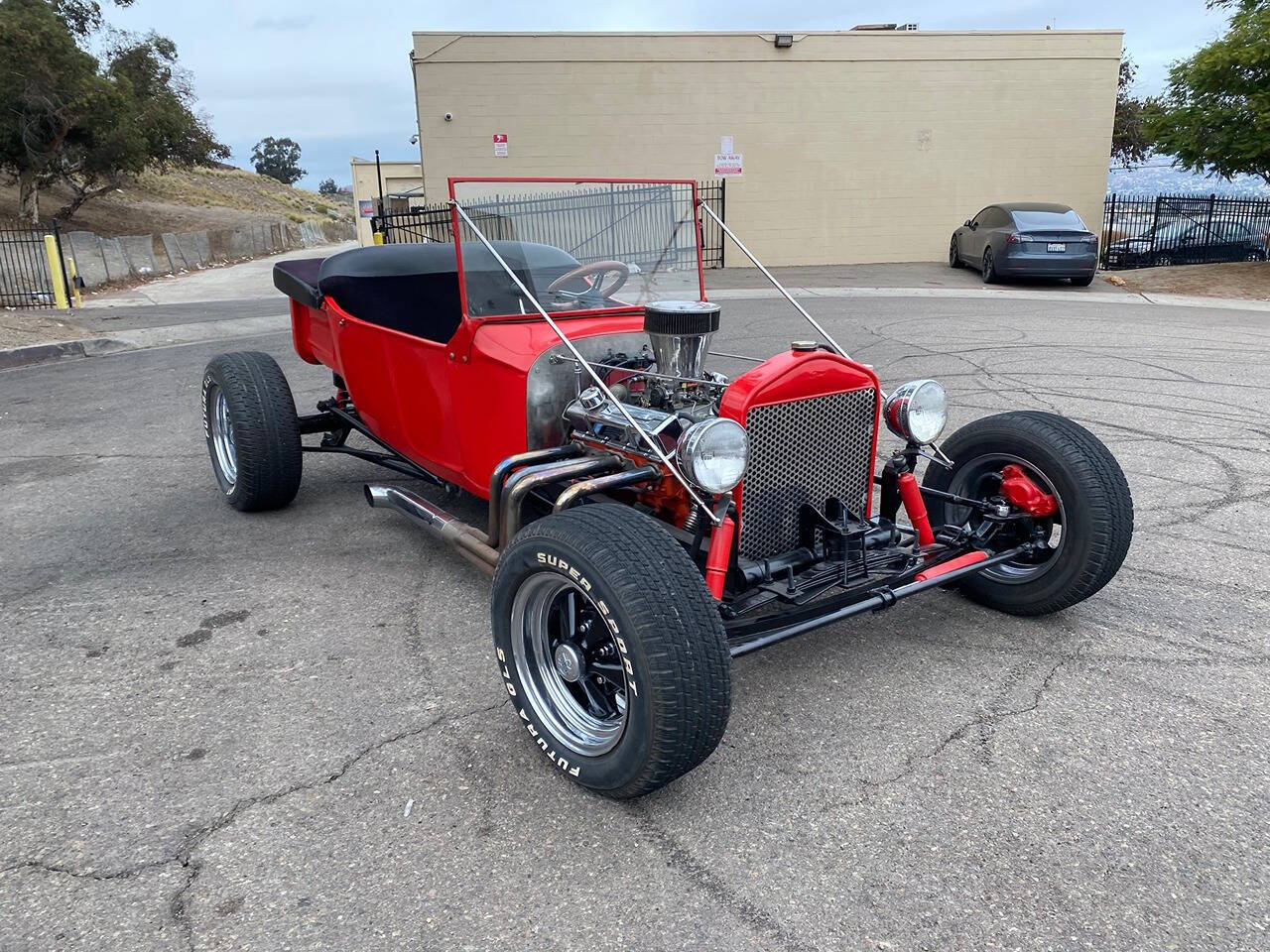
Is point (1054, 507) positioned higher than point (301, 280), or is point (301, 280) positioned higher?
point (301, 280)

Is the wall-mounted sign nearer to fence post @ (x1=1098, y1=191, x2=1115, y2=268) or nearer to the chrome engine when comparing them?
fence post @ (x1=1098, y1=191, x2=1115, y2=268)

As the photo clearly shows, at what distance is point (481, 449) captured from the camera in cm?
412

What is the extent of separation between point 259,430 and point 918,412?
11.2 ft

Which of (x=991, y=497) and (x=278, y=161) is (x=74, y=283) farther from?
(x=278, y=161)

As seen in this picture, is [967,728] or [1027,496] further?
[1027,496]

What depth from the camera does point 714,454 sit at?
3027mm

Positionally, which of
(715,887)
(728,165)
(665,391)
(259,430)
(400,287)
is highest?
(728,165)

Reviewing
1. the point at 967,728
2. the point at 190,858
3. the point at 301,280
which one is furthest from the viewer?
the point at 301,280

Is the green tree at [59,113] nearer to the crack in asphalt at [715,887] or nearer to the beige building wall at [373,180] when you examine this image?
the beige building wall at [373,180]

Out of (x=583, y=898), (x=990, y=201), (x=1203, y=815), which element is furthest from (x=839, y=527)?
(x=990, y=201)

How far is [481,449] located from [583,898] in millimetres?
2171

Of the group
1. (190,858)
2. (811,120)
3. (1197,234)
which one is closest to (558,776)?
(190,858)

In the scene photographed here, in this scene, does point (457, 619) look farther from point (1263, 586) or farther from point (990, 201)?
point (990, 201)

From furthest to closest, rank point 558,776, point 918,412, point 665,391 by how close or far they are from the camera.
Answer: point 665,391
point 918,412
point 558,776
